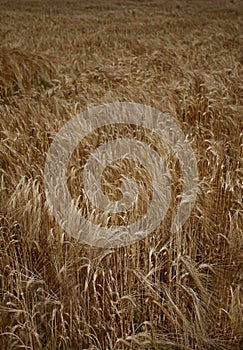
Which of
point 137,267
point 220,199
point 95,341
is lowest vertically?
point 95,341

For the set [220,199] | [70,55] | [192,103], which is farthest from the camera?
[70,55]

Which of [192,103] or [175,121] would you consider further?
[192,103]

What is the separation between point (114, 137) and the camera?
3258 mm

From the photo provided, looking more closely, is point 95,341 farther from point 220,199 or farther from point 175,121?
point 175,121

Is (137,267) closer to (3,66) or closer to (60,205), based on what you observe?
(60,205)

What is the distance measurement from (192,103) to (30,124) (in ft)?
4.56

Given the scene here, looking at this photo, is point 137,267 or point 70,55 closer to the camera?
point 137,267

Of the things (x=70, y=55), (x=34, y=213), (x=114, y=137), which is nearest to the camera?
(x=34, y=213)

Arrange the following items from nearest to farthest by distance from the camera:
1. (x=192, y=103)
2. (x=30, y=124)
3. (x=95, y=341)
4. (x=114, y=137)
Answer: (x=95, y=341) < (x=114, y=137) < (x=30, y=124) < (x=192, y=103)

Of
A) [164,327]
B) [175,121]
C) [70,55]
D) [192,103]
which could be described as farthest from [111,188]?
[70,55]

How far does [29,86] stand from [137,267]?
12.9ft

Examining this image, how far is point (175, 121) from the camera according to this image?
11.1ft

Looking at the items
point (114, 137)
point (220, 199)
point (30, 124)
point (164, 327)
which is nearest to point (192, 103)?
point (114, 137)

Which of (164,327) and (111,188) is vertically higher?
(111,188)
